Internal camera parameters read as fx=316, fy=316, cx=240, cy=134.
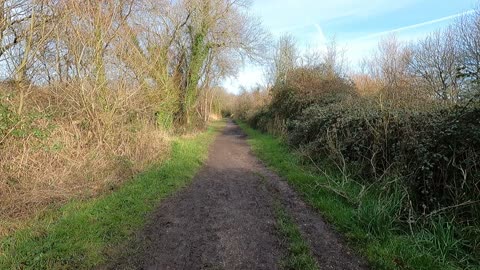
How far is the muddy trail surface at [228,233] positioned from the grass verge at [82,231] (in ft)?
1.01

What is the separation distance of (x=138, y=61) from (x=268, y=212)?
849 centimetres

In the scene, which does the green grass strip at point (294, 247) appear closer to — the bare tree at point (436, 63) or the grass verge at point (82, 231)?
the grass verge at point (82, 231)

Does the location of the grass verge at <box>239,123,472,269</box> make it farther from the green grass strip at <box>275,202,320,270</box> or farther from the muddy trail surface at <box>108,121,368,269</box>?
the green grass strip at <box>275,202,320,270</box>

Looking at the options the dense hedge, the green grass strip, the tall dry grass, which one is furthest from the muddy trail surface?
the tall dry grass

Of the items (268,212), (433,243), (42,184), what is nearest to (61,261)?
(42,184)

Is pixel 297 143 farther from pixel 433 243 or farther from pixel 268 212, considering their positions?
pixel 433 243

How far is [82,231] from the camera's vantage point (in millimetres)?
4820

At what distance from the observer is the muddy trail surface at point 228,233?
13.5ft

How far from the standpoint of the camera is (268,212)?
604cm

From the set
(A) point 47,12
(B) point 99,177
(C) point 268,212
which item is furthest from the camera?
(A) point 47,12

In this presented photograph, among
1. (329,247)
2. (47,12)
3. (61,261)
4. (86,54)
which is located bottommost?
(329,247)

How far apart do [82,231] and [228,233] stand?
2231 millimetres

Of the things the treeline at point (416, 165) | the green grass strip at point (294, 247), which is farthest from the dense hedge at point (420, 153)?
the green grass strip at point (294, 247)

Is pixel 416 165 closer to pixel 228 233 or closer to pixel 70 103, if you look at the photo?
pixel 228 233
